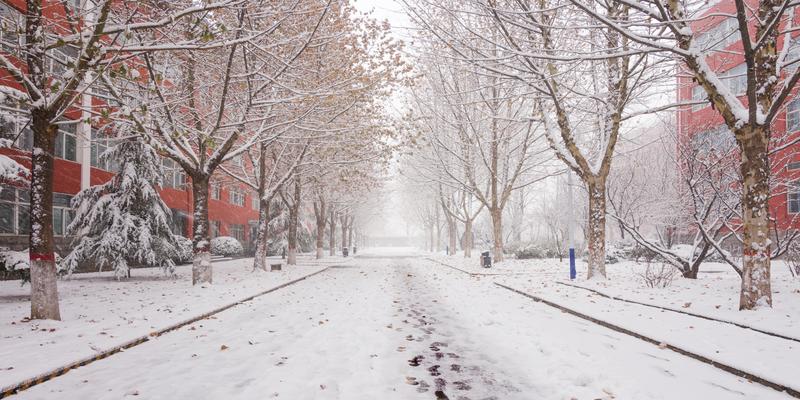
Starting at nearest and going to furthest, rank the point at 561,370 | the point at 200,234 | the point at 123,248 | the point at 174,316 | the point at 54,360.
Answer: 1. the point at 561,370
2. the point at 54,360
3. the point at 174,316
4. the point at 200,234
5. the point at 123,248

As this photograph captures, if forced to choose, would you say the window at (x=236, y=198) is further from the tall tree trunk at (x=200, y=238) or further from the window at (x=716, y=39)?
the window at (x=716, y=39)

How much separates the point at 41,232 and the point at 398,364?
733 cm

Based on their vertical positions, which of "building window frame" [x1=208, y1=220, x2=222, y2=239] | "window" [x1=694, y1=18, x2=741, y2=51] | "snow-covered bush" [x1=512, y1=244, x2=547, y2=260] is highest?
"window" [x1=694, y1=18, x2=741, y2=51]

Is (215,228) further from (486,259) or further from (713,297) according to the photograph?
(713,297)

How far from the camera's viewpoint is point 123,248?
56.0 feet

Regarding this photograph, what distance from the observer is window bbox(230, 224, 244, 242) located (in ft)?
147

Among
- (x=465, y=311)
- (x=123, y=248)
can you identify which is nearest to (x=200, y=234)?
(x=123, y=248)

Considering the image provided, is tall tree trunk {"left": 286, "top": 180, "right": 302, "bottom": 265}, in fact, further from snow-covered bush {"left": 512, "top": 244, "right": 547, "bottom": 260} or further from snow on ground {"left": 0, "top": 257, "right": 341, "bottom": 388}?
snow-covered bush {"left": 512, "top": 244, "right": 547, "bottom": 260}

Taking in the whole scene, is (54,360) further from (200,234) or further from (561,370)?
(200,234)

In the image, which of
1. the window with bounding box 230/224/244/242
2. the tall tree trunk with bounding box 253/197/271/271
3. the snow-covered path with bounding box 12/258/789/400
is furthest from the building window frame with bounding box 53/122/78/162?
the window with bounding box 230/224/244/242

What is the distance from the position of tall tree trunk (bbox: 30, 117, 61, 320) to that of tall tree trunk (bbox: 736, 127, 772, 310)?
502 inches

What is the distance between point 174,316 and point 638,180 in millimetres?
30451

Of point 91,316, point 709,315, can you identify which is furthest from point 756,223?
point 91,316

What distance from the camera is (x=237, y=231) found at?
46594 millimetres
